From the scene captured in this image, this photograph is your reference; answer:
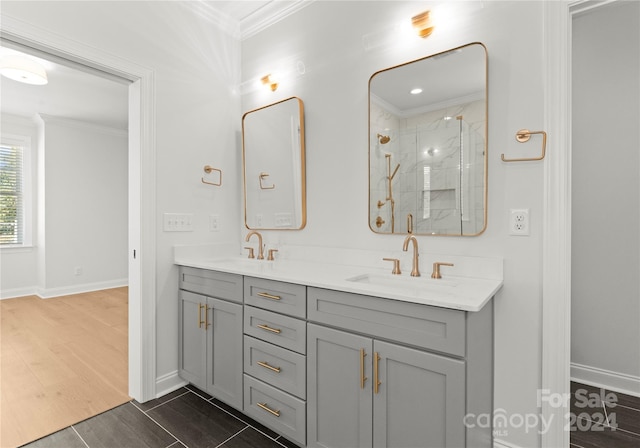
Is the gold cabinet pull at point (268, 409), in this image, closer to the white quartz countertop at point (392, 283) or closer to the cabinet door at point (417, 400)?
the cabinet door at point (417, 400)

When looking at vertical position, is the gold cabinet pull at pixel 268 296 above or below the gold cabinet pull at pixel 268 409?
above

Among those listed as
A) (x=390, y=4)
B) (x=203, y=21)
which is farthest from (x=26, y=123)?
(x=390, y=4)

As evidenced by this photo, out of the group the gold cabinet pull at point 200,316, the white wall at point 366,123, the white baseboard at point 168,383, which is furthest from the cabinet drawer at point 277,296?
the white baseboard at point 168,383

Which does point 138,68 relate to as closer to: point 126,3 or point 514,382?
point 126,3

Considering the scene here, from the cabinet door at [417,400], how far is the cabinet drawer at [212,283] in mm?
958

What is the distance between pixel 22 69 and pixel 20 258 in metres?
3.29

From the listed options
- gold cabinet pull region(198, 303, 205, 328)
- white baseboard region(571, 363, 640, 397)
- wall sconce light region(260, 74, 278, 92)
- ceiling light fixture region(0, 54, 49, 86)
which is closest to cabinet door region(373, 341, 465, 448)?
gold cabinet pull region(198, 303, 205, 328)

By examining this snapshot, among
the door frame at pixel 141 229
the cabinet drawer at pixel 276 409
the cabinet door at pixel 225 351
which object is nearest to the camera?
the cabinet drawer at pixel 276 409

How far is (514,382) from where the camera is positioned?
5.30 feet

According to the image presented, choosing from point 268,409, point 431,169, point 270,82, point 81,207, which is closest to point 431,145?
point 431,169

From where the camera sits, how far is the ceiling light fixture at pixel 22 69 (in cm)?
300

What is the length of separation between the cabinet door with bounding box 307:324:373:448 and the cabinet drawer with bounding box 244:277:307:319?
129mm

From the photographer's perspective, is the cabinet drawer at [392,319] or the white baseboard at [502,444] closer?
the cabinet drawer at [392,319]

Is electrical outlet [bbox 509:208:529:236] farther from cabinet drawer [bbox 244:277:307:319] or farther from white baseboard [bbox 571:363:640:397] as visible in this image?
white baseboard [bbox 571:363:640:397]
